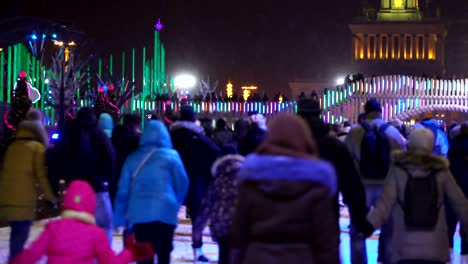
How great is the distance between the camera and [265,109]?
4125 centimetres

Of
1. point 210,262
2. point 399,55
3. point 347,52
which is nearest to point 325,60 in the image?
point 347,52

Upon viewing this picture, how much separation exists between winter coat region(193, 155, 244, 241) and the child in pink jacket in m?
2.01

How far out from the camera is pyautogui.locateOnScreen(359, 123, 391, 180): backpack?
9609 millimetres

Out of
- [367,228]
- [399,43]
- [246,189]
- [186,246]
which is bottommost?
[186,246]

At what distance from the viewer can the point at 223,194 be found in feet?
25.3

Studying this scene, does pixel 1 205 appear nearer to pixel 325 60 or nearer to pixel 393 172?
pixel 393 172

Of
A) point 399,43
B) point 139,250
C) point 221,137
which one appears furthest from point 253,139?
point 399,43

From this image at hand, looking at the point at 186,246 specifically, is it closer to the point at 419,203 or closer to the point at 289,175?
Result: the point at 419,203

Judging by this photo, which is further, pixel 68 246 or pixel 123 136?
pixel 123 136

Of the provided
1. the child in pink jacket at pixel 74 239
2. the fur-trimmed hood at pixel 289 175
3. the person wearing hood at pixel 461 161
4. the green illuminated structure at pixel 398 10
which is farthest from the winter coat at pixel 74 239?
the green illuminated structure at pixel 398 10

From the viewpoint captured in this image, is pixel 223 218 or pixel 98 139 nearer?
pixel 223 218

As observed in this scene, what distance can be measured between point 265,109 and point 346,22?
61.2 m

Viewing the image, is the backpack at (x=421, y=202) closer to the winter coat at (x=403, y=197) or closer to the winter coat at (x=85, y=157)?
the winter coat at (x=403, y=197)

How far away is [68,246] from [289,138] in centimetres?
157
